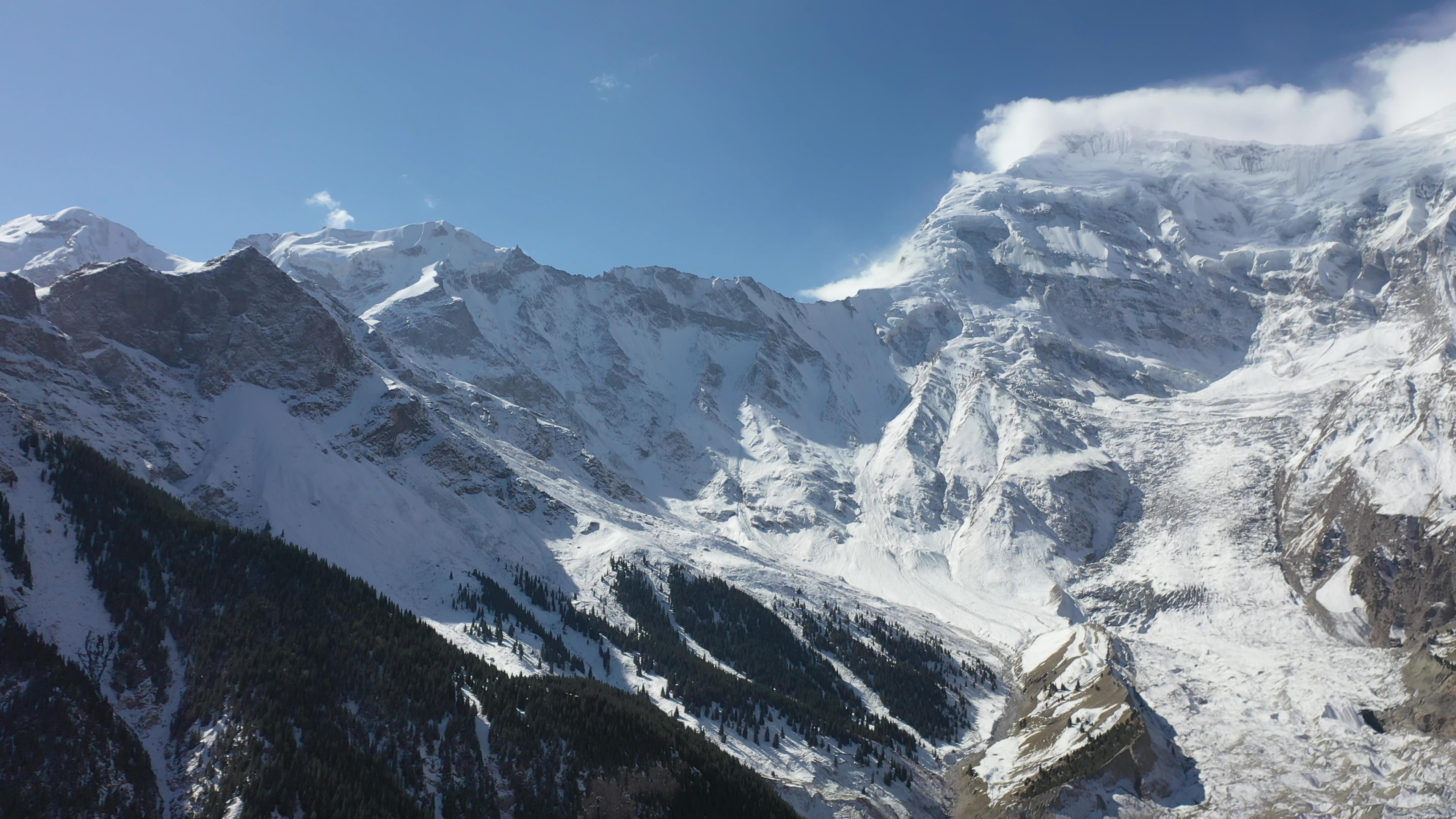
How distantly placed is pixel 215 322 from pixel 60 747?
15201 centimetres

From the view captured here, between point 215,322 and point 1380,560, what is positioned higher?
point 1380,560

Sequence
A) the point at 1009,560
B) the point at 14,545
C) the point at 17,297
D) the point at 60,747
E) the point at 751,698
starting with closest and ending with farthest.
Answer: the point at 60,747, the point at 14,545, the point at 751,698, the point at 17,297, the point at 1009,560

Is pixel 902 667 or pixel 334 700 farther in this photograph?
pixel 902 667

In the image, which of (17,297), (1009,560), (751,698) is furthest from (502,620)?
(1009,560)

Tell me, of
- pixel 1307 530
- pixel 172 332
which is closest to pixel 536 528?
pixel 172 332

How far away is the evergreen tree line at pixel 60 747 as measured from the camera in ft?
166

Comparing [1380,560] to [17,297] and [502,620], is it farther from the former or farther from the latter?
[17,297]

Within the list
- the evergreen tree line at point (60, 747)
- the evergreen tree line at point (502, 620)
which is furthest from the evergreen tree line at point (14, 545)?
the evergreen tree line at point (502, 620)

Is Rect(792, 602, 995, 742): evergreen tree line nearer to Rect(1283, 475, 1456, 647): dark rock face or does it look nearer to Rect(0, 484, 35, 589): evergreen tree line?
Rect(1283, 475, 1456, 647): dark rock face

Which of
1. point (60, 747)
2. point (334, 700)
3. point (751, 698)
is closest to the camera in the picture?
point (60, 747)

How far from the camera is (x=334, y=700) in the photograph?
6612cm

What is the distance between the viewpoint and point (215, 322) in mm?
182375

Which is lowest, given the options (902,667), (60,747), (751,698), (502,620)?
(60,747)

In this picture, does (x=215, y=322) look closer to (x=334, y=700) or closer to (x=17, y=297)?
(x=17, y=297)
